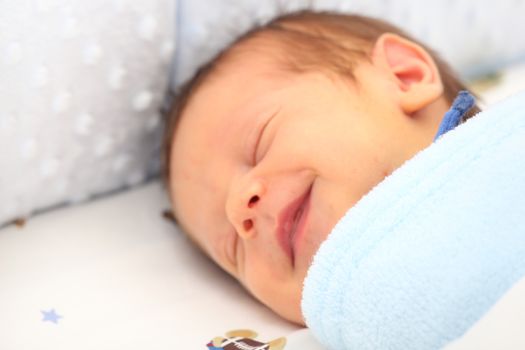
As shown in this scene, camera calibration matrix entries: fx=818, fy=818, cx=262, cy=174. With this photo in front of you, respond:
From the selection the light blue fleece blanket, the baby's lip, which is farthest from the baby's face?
the light blue fleece blanket

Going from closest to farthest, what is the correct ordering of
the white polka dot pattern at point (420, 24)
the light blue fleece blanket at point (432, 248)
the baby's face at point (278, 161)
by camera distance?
the light blue fleece blanket at point (432, 248) < the baby's face at point (278, 161) < the white polka dot pattern at point (420, 24)

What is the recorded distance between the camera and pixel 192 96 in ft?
3.56

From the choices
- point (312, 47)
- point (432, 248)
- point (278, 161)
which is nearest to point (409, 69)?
point (312, 47)

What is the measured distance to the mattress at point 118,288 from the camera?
0.90 m

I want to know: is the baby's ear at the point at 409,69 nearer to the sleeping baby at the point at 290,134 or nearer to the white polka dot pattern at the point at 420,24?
the sleeping baby at the point at 290,134

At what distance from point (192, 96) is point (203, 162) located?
107 mm

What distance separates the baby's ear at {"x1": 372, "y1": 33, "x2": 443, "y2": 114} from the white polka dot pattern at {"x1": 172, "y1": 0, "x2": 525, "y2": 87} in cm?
23

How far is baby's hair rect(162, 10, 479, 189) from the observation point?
1016 mm

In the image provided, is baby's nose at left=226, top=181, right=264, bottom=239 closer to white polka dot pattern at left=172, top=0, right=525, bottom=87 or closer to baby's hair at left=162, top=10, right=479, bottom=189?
baby's hair at left=162, top=10, right=479, bottom=189

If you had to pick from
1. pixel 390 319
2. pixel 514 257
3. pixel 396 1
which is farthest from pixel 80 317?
pixel 396 1

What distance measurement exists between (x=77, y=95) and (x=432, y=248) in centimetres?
57

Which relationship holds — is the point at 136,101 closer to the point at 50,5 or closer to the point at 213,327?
the point at 50,5

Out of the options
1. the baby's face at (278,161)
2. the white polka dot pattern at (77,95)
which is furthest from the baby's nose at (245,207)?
the white polka dot pattern at (77,95)

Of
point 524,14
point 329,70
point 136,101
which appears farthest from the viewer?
point 524,14
